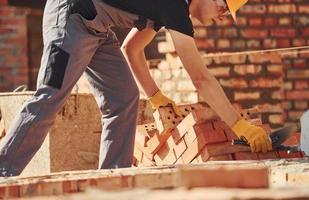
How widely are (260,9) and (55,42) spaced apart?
137 inches

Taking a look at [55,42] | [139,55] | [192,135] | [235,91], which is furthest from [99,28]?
[235,91]

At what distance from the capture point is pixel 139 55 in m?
4.06

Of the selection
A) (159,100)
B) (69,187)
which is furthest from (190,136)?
(69,187)

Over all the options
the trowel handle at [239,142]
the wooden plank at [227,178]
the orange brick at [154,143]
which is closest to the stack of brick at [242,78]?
the orange brick at [154,143]

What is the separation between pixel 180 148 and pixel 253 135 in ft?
1.87

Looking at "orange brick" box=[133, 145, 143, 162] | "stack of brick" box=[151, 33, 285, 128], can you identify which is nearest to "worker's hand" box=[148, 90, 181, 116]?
"orange brick" box=[133, 145, 143, 162]

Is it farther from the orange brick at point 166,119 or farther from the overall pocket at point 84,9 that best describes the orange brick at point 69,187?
the orange brick at point 166,119

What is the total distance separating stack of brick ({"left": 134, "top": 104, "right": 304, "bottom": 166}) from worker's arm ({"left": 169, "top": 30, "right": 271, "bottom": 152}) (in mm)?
276

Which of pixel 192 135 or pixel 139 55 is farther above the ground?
pixel 139 55

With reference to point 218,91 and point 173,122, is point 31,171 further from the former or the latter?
point 218,91

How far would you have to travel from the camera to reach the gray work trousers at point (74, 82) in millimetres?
3318

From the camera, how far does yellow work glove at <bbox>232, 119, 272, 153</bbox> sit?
3457 millimetres

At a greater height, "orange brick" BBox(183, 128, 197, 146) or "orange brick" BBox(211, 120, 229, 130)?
"orange brick" BBox(211, 120, 229, 130)

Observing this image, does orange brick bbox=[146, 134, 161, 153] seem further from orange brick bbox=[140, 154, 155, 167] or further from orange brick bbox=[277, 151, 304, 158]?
orange brick bbox=[277, 151, 304, 158]
